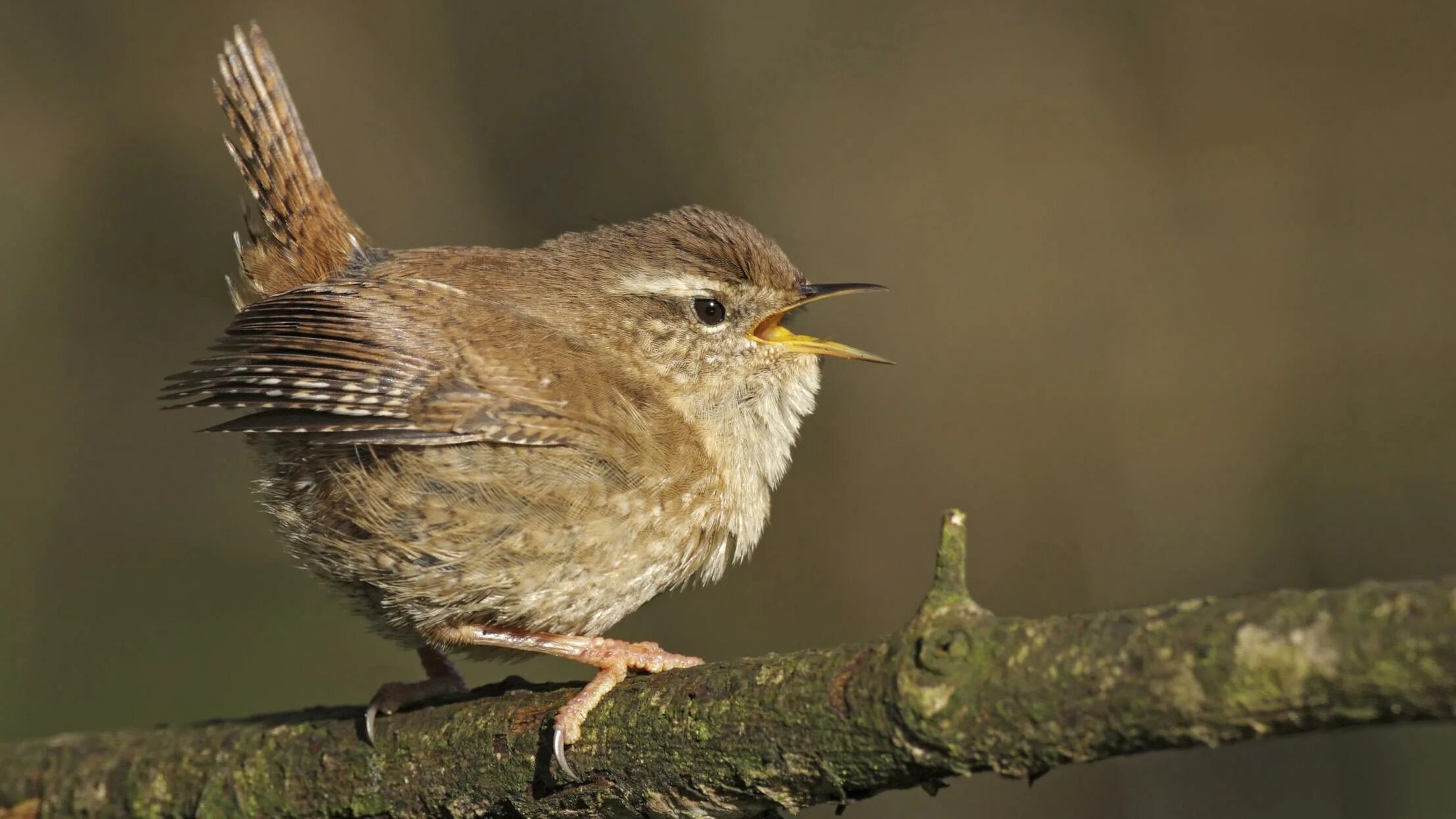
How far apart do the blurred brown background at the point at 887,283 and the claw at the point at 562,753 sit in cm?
372

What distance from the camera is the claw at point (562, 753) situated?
102 inches

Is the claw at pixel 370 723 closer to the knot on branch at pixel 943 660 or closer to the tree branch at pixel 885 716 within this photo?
the tree branch at pixel 885 716

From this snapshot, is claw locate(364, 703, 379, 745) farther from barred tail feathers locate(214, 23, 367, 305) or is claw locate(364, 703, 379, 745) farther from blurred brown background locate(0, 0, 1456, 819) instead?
blurred brown background locate(0, 0, 1456, 819)

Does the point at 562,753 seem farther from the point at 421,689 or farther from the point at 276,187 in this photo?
the point at 276,187

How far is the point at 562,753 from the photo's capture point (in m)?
2.60

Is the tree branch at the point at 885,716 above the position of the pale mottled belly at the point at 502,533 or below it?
below

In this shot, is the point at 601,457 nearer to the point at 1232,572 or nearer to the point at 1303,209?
the point at 1232,572

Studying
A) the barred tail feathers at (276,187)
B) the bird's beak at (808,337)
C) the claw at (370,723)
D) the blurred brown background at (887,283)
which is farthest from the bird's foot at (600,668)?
the blurred brown background at (887,283)

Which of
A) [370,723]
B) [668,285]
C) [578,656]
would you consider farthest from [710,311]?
[370,723]

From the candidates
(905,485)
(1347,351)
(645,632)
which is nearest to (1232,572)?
(1347,351)

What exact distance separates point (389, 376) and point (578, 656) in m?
0.80

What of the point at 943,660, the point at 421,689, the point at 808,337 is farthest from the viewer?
the point at 808,337

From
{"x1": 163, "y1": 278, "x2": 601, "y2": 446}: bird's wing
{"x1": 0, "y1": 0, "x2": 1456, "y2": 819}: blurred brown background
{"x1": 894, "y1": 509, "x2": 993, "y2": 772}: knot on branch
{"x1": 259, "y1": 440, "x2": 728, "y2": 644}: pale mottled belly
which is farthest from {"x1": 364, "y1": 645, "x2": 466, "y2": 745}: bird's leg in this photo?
{"x1": 0, "y1": 0, "x2": 1456, "y2": 819}: blurred brown background

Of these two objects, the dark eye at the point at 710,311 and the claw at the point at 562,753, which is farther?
the dark eye at the point at 710,311
